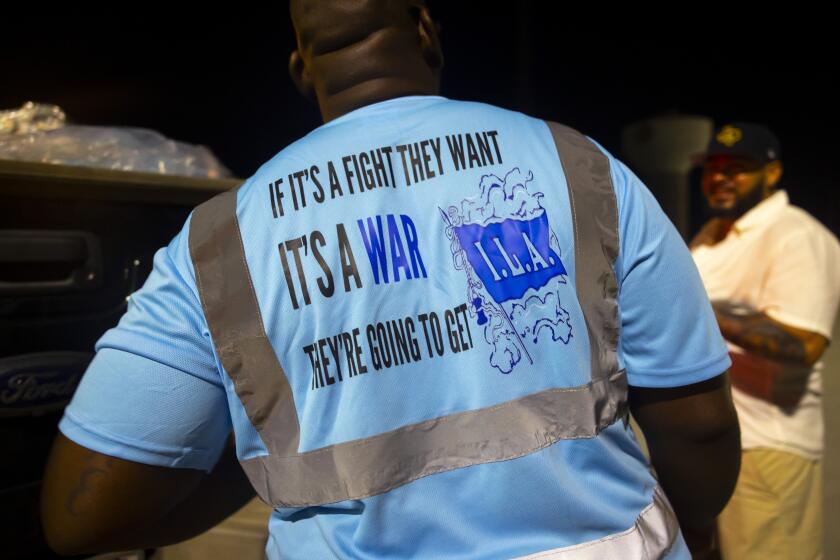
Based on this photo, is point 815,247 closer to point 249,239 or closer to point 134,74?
point 249,239

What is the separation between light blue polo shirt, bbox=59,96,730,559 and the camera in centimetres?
86

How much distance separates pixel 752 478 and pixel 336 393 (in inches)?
73.4

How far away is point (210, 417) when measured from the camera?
97 centimetres

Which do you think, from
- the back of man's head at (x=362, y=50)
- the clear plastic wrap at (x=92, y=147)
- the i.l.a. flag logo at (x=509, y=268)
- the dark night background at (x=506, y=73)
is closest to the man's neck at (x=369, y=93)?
the back of man's head at (x=362, y=50)

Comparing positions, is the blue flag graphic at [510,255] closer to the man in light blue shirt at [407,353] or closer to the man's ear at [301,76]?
the man in light blue shirt at [407,353]

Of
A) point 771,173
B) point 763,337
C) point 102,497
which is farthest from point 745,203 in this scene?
point 102,497

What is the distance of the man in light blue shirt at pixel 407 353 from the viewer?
0.86m

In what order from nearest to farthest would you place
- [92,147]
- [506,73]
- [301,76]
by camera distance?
[301,76], [92,147], [506,73]

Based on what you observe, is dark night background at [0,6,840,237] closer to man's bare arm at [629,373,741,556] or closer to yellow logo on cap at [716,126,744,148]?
yellow logo on cap at [716,126,744,148]

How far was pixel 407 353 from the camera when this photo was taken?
872 millimetres

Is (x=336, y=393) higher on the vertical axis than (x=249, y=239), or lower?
lower

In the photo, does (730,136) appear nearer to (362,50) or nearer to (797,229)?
(797,229)

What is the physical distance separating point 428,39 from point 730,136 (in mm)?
1830

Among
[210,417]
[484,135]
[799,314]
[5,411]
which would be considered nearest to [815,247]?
A: [799,314]
